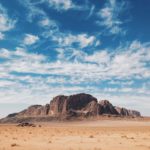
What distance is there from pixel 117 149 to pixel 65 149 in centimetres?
383

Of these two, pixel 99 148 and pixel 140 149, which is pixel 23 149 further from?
pixel 140 149

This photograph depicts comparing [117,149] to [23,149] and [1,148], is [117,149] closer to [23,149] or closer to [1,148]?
[23,149]

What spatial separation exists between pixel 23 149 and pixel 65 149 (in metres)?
3.06

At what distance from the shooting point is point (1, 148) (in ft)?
78.3

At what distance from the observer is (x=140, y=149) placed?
2358cm

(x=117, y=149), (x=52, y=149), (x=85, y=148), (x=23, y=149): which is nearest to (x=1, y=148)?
(x=23, y=149)

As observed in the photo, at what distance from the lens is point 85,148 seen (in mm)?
24344

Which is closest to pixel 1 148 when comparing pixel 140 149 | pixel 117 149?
pixel 117 149

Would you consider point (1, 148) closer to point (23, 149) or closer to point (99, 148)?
point (23, 149)

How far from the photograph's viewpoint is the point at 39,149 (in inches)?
931

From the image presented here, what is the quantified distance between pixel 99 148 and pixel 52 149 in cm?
354

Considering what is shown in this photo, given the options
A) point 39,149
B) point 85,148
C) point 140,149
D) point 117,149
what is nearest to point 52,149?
point 39,149

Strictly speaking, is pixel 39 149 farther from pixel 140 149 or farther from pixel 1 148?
pixel 140 149

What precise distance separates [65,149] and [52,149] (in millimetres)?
983
